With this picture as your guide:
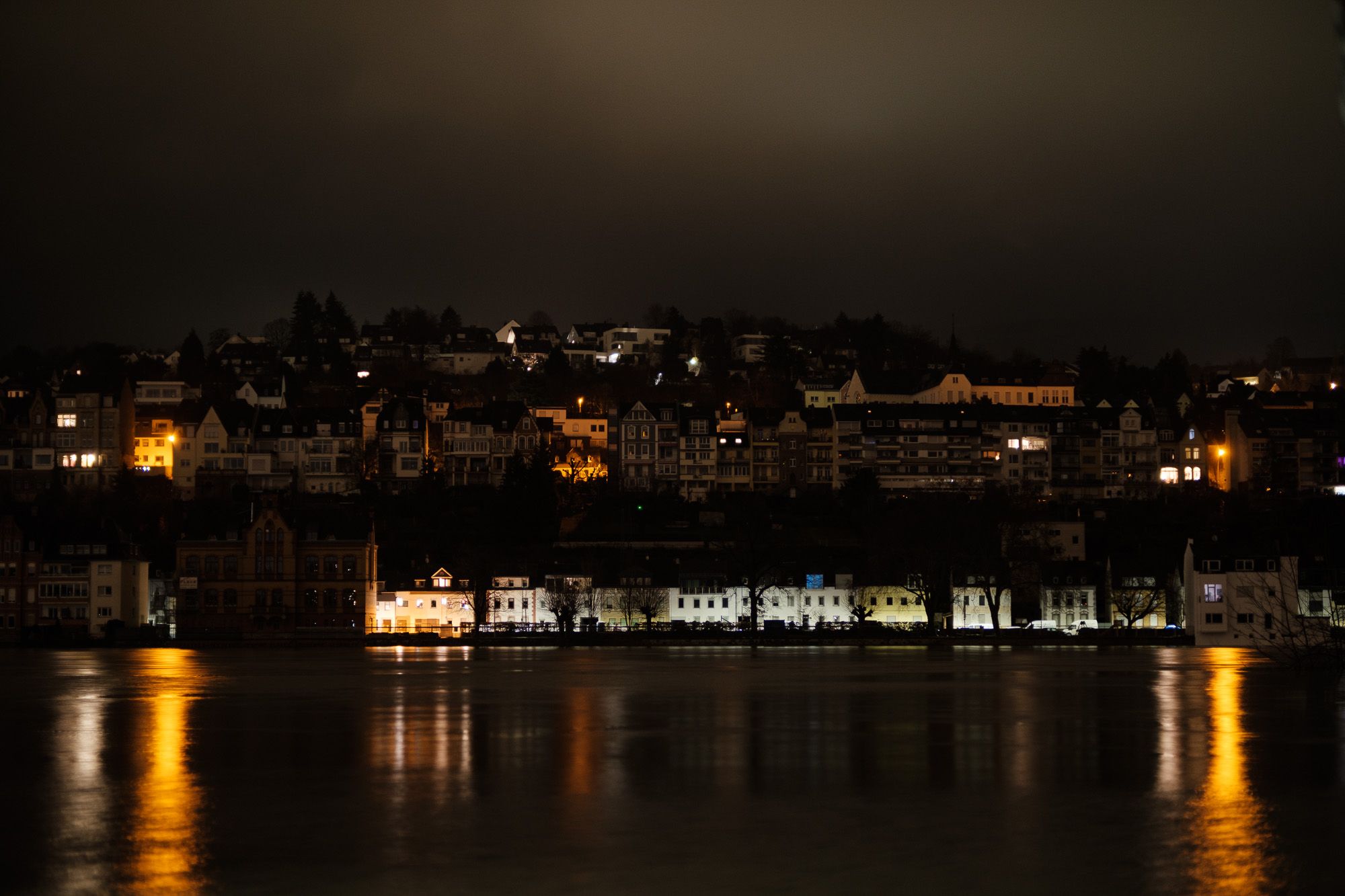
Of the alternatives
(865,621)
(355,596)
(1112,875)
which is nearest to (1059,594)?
(865,621)

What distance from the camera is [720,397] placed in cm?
14825

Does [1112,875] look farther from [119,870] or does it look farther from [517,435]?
[517,435]

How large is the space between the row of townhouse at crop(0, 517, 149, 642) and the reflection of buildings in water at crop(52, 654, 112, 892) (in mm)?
37729

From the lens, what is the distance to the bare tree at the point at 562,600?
283 feet

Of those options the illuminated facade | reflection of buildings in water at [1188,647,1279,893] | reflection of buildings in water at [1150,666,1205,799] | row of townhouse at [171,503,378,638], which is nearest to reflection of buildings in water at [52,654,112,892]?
reflection of buildings in water at [1188,647,1279,893]

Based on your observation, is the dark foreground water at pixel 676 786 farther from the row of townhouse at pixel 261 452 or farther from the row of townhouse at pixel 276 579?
the row of townhouse at pixel 261 452

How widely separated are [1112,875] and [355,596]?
227ft

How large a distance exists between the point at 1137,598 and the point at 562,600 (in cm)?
3009

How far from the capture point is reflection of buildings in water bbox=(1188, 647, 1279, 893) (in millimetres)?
20766

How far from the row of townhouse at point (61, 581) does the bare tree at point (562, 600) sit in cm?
2167

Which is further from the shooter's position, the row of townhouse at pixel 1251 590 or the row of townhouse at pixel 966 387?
the row of townhouse at pixel 966 387

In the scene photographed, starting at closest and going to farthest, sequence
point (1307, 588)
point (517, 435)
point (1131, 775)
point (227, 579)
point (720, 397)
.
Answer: point (1131, 775), point (1307, 588), point (227, 579), point (517, 435), point (720, 397)

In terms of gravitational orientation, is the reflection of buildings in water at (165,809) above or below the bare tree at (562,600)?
below

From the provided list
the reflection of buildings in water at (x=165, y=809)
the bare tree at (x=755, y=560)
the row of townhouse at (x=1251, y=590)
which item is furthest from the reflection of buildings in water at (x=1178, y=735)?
the bare tree at (x=755, y=560)
